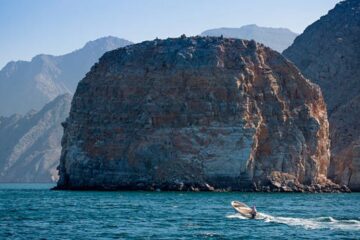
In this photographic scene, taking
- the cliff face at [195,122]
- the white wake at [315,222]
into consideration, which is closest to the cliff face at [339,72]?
the cliff face at [195,122]

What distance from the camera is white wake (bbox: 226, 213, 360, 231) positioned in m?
59.6

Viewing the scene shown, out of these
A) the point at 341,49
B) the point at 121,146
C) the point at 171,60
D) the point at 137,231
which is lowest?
the point at 137,231

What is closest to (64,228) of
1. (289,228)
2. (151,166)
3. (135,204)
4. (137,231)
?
(137,231)

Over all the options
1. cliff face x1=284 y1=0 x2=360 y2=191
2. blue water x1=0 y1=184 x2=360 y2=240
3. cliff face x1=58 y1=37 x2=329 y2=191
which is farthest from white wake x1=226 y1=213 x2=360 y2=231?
cliff face x1=284 y1=0 x2=360 y2=191

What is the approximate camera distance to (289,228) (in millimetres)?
58344

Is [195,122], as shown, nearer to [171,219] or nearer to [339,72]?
[171,219]

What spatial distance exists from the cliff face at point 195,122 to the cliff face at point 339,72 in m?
19.7

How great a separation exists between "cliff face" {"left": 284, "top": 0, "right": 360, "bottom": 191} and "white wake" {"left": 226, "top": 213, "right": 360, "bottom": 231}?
71.1 meters

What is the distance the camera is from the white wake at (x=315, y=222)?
196ft

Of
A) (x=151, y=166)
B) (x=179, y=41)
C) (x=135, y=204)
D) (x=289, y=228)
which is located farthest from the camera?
(x=179, y=41)

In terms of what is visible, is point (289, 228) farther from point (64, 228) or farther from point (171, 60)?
point (171, 60)

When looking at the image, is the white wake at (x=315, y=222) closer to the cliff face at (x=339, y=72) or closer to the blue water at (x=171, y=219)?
the blue water at (x=171, y=219)

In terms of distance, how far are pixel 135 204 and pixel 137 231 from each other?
25832 millimetres

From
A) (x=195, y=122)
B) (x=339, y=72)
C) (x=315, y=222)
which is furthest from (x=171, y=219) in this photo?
(x=339, y=72)
